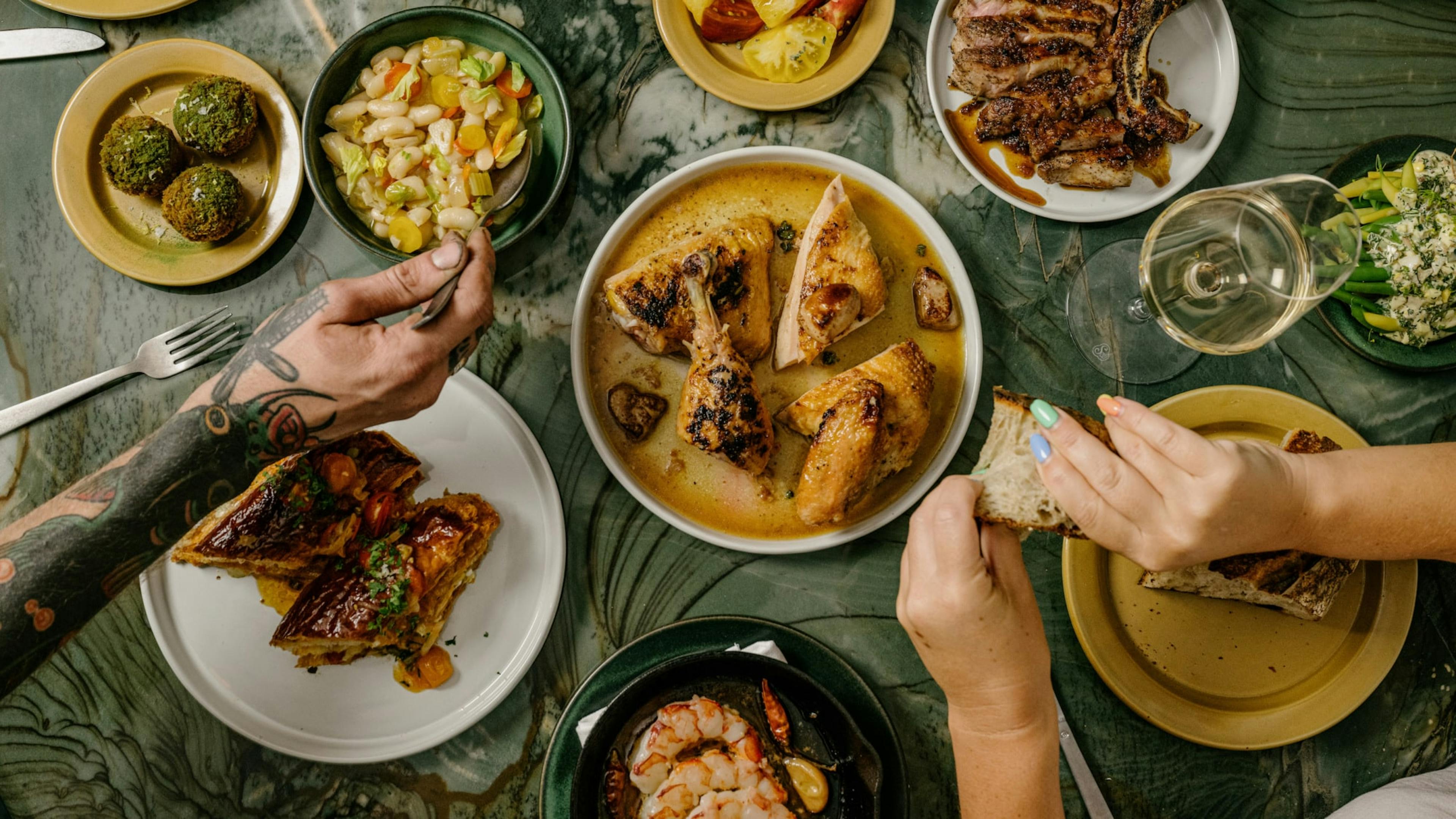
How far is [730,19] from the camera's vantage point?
2.81m

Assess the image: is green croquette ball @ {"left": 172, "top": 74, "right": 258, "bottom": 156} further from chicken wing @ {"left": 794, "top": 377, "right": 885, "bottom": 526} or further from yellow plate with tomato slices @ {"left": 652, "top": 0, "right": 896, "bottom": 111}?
chicken wing @ {"left": 794, "top": 377, "right": 885, "bottom": 526}

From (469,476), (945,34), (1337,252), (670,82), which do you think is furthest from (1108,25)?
(469,476)

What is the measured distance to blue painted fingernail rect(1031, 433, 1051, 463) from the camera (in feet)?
6.94

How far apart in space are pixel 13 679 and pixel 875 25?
126 inches

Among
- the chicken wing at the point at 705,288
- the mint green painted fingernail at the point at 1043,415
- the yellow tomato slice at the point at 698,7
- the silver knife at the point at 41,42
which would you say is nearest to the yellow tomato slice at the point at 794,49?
the yellow tomato slice at the point at 698,7

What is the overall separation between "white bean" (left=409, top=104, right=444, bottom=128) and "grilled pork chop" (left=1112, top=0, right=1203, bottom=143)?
2.31 meters

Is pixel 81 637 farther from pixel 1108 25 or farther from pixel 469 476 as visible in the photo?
pixel 1108 25

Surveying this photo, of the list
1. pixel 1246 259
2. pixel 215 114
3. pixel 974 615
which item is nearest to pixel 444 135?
pixel 215 114

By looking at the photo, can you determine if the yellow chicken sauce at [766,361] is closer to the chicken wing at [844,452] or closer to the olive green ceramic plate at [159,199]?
the chicken wing at [844,452]

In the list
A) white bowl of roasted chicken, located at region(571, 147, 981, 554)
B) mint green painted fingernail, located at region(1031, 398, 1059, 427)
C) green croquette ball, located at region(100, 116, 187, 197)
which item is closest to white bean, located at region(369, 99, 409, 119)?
green croquette ball, located at region(100, 116, 187, 197)

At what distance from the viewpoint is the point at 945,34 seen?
287cm

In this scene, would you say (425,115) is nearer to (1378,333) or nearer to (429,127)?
(429,127)

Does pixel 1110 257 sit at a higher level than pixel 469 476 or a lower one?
higher

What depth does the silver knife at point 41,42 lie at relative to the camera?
9.65ft
